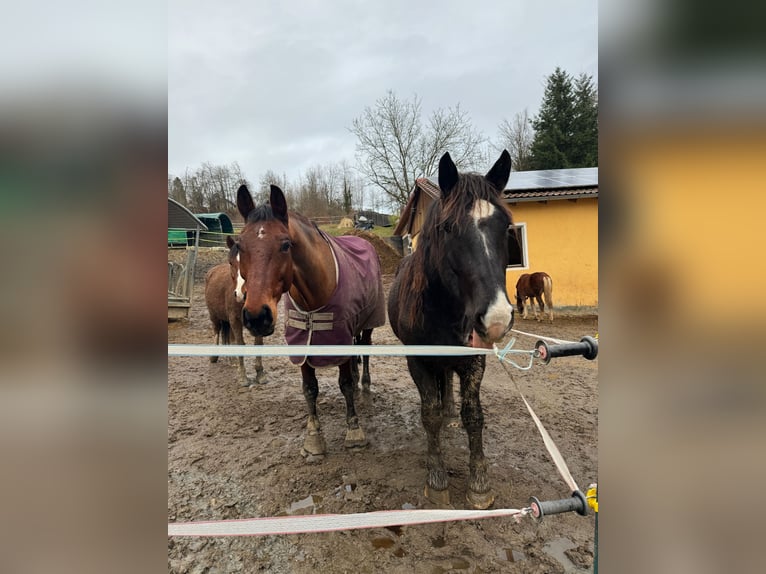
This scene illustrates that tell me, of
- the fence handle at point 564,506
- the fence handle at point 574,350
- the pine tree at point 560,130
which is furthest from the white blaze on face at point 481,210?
the pine tree at point 560,130

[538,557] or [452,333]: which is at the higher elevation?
[452,333]

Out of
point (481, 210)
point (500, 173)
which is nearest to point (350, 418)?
point (481, 210)

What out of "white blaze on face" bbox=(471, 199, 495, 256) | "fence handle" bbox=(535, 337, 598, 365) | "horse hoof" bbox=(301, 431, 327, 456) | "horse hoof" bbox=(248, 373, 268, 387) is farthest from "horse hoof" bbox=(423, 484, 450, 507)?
"horse hoof" bbox=(248, 373, 268, 387)

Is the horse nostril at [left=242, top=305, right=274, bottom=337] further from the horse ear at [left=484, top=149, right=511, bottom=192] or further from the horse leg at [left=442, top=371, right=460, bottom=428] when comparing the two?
the horse leg at [left=442, top=371, right=460, bottom=428]

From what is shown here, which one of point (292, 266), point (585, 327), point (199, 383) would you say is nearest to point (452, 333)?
point (292, 266)

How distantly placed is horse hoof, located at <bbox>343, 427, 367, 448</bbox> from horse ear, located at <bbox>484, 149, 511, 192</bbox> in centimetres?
251

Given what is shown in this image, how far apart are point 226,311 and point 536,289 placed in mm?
7150

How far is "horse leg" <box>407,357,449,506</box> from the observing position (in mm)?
2361

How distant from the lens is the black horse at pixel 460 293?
1.73 metres

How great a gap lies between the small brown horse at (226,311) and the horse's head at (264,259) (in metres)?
2.38

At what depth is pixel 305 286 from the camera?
269 cm
